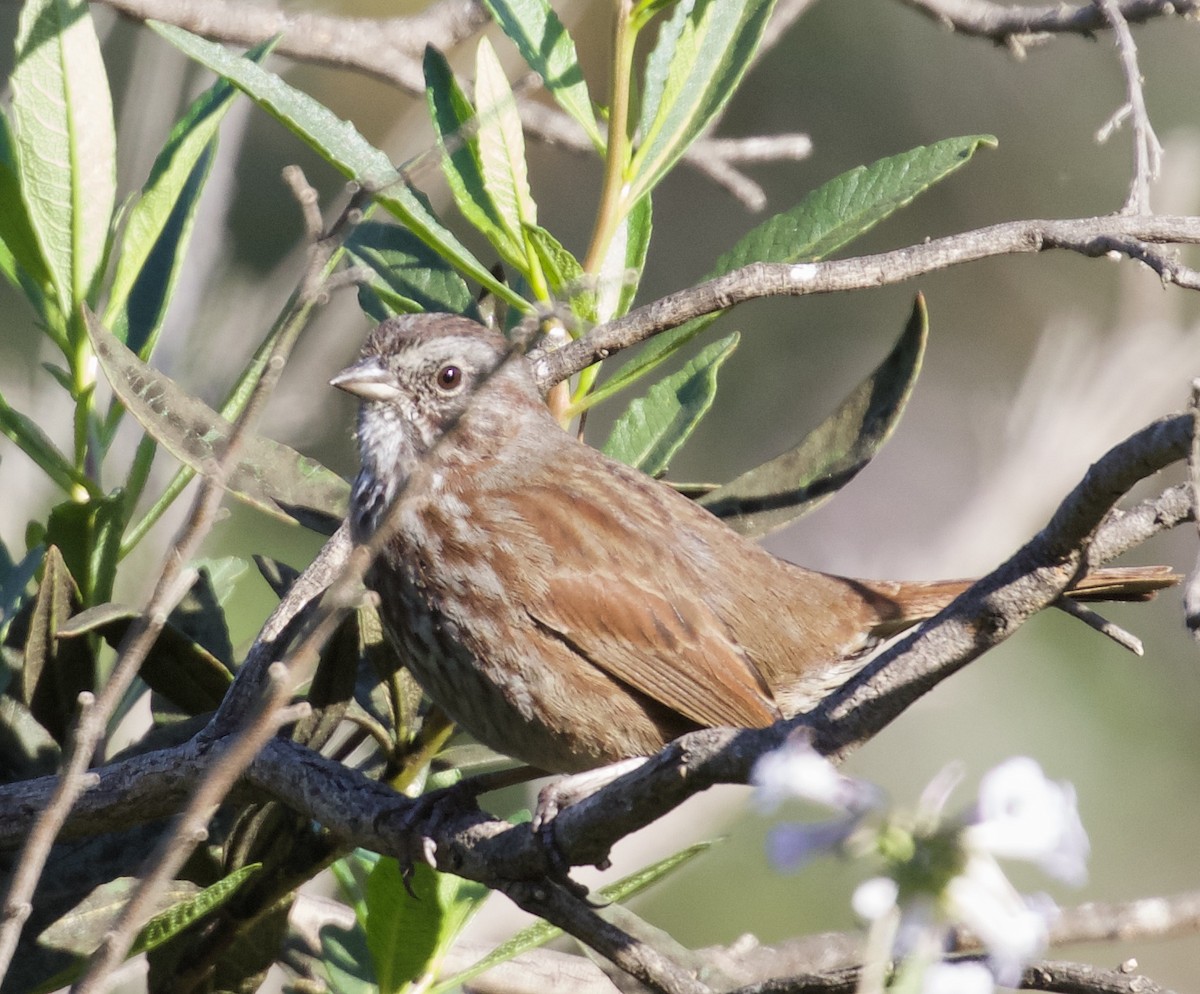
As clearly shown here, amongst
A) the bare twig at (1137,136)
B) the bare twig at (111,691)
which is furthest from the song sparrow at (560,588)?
the bare twig at (111,691)

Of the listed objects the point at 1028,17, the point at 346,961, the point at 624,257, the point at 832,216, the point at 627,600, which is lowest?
the point at 346,961

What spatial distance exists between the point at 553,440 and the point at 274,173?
2974 millimetres

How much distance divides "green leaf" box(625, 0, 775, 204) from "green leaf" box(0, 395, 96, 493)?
115 centimetres

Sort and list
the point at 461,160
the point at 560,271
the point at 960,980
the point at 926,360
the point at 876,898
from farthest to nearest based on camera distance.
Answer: the point at 926,360
the point at 461,160
the point at 560,271
the point at 960,980
the point at 876,898

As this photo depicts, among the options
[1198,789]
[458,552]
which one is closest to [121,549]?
[458,552]

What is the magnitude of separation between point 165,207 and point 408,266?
0.57m

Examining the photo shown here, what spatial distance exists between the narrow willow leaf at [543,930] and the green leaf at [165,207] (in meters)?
1.27

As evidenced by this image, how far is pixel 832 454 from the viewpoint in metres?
3.18

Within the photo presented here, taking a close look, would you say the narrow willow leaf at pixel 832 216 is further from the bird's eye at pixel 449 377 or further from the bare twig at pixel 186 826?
the bare twig at pixel 186 826

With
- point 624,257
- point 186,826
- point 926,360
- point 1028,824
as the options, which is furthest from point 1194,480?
point 926,360

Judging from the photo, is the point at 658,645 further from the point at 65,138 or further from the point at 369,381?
the point at 65,138

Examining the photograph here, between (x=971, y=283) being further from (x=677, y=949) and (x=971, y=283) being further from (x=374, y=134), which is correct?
(x=677, y=949)

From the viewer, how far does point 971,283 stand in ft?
22.2

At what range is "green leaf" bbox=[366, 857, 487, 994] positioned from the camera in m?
2.64
